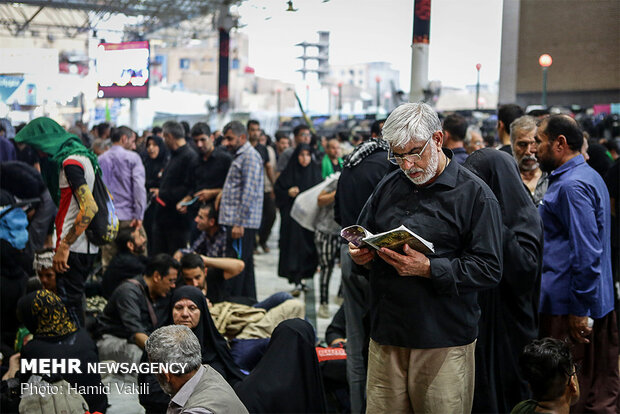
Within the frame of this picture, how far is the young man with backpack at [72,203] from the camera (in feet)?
13.0

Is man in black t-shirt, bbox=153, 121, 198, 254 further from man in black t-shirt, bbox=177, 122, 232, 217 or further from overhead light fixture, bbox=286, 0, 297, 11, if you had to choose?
overhead light fixture, bbox=286, 0, 297, 11

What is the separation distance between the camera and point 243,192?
532 cm

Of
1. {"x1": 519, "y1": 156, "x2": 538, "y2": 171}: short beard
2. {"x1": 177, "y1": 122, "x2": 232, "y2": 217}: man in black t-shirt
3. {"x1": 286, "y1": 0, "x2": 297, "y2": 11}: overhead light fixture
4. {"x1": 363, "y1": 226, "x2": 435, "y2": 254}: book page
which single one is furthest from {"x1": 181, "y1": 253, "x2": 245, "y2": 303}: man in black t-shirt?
{"x1": 363, "y1": 226, "x2": 435, "y2": 254}: book page

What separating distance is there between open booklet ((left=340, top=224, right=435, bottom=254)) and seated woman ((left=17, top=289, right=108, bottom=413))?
6.23 feet

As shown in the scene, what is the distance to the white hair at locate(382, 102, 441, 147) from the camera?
2219mm

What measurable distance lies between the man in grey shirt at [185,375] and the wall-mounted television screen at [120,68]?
1.92 m

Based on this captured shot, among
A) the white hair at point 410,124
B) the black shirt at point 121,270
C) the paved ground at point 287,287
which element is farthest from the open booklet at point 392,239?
the black shirt at point 121,270

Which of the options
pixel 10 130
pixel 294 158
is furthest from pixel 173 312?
pixel 10 130

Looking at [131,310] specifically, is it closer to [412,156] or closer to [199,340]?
[199,340]

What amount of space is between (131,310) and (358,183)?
5.43ft

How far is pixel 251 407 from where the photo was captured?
10.1 feet

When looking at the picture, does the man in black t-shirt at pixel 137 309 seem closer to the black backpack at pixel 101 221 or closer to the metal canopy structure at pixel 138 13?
the black backpack at pixel 101 221

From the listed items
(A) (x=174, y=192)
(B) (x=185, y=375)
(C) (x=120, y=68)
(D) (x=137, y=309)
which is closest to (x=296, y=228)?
(A) (x=174, y=192)

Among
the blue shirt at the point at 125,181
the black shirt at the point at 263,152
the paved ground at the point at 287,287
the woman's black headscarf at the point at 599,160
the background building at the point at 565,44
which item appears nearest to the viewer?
the background building at the point at 565,44
